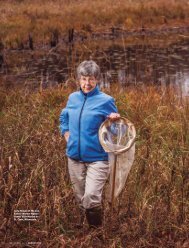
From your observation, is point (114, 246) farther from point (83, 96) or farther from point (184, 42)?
point (184, 42)

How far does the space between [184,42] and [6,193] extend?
1175cm

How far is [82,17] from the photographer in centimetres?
1647

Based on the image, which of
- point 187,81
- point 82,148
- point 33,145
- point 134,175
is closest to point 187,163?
point 134,175

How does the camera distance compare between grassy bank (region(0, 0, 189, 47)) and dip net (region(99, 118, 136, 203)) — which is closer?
dip net (region(99, 118, 136, 203))

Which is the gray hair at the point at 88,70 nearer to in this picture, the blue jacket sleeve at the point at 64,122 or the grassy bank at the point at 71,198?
the blue jacket sleeve at the point at 64,122

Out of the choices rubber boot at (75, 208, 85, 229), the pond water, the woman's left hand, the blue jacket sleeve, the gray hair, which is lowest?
rubber boot at (75, 208, 85, 229)

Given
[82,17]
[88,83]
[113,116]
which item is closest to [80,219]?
[113,116]

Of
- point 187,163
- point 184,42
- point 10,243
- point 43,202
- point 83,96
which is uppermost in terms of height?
point 184,42

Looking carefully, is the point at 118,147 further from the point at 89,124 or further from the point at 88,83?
the point at 88,83

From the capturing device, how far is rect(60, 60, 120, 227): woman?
3.04 metres

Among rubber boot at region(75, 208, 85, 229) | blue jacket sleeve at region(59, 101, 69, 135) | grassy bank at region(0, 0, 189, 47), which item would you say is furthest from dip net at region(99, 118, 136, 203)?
grassy bank at region(0, 0, 189, 47)

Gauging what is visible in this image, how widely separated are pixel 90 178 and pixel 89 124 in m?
0.33

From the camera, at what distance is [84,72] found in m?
3.04

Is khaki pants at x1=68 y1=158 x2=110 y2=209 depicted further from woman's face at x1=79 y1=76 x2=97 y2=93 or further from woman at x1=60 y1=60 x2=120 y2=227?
woman's face at x1=79 y1=76 x2=97 y2=93
